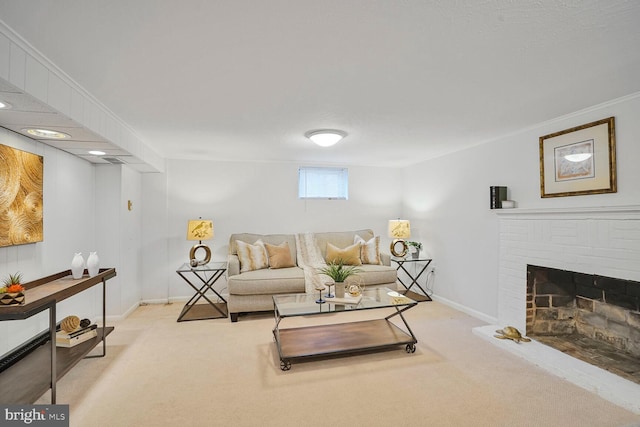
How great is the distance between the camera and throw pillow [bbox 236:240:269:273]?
14.4 feet

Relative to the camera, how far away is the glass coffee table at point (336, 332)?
2850 mm

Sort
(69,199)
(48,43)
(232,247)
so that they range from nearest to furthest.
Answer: (48,43) → (69,199) → (232,247)

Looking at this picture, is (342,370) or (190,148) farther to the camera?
(190,148)

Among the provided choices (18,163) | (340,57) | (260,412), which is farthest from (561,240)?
(18,163)

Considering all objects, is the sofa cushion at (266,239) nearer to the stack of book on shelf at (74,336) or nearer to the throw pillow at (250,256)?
the throw pillow at (250,256)

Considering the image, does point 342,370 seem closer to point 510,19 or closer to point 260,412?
point 260,412

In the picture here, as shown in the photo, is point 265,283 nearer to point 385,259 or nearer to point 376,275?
point 376,275

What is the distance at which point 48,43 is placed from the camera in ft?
5.62

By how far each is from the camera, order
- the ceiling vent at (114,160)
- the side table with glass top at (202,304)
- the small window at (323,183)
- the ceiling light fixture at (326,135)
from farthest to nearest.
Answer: the small window at (323,183)
the side table with glass top at (202,304)
the ceiling vent at (114,160)
the ceiling light fixture at (326,135)

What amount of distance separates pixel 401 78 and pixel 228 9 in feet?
4.07

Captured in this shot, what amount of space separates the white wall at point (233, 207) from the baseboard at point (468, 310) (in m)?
1.48

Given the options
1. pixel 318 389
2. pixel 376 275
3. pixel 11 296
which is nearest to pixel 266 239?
pixel 376 275

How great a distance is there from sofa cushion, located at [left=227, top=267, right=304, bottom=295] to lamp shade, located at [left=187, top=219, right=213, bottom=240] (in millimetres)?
883
